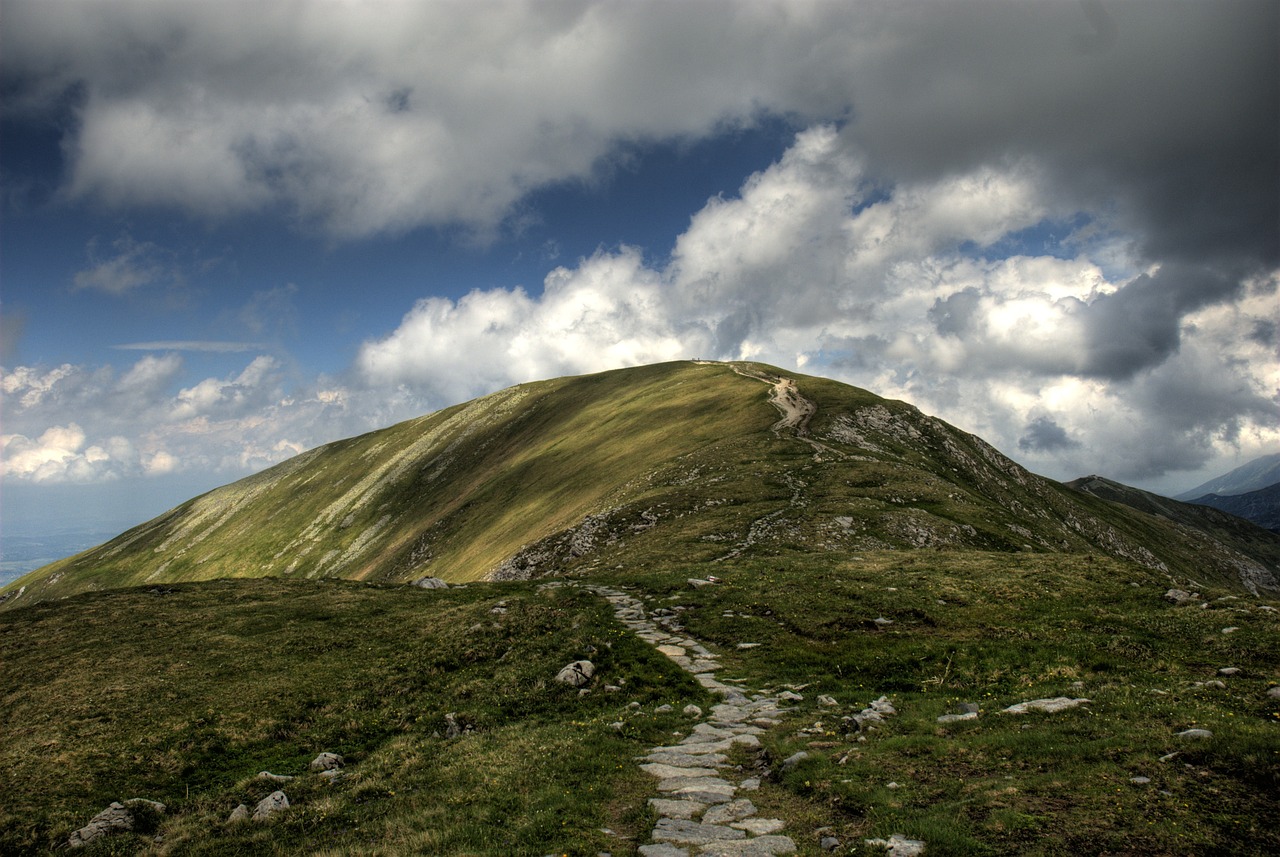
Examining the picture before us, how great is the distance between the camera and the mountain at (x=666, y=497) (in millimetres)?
54062

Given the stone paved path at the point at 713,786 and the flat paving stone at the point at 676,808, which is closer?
the stone paved path at the point at 713,786

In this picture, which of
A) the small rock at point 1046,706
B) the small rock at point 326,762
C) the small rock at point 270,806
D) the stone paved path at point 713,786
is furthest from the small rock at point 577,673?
the small rock at point 1046,706

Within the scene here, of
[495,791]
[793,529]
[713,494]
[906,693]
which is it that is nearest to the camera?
[495,791]

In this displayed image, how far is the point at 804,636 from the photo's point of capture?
2625cm

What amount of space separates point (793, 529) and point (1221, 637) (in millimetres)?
30517

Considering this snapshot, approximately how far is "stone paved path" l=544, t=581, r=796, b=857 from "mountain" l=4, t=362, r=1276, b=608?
25.1 metres

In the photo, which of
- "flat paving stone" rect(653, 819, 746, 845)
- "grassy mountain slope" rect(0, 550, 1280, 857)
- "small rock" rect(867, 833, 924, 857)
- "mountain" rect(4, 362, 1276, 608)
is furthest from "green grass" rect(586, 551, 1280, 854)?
"mountain" rect(4, 362, 1276, 608)

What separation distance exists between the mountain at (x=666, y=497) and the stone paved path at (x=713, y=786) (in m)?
25.1

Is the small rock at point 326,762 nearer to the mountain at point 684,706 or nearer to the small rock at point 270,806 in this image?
the mountain at point 684,706

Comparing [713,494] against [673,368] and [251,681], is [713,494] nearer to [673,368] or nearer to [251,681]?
[251,681]

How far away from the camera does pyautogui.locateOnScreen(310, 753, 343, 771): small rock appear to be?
17891 mm

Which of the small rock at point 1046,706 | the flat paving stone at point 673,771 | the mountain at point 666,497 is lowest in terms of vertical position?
the flat paving stone at point 673,771

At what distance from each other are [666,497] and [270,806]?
5063 centimetres

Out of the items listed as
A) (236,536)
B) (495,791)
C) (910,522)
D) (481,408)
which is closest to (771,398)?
(910,522)
